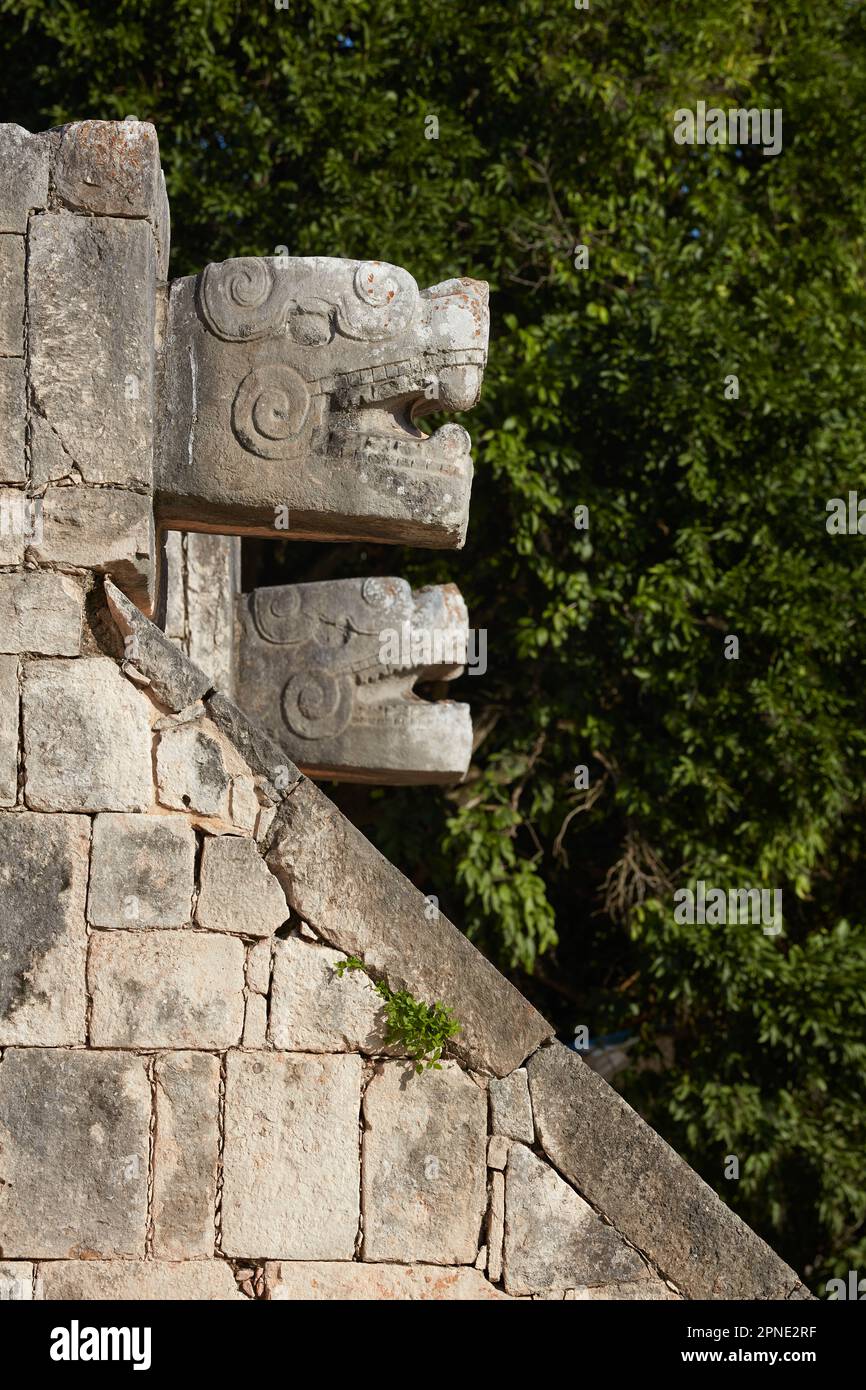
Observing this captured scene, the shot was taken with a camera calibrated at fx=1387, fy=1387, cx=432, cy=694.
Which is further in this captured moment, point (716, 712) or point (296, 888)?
point (716, 712)

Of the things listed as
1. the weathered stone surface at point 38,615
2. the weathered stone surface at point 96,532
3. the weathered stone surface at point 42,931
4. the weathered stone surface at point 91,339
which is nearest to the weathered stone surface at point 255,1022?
the weathered stone surface at point 42,931

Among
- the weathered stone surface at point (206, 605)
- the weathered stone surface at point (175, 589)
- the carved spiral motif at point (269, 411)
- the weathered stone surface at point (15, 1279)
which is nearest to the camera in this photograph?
the weathered stone surface at point (15, 1279)

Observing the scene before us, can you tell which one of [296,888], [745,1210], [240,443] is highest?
[240,443]

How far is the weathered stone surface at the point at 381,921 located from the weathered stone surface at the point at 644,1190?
14 cm

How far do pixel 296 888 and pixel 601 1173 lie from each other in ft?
3.48

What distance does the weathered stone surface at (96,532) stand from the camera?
3484 mm

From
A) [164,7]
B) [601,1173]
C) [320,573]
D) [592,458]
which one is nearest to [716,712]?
[592,458]

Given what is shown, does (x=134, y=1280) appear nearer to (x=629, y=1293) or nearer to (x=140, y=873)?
(x=140, y=873)

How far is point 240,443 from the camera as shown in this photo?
375 centimetres

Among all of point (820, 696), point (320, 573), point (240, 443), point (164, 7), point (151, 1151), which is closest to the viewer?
point (151, 1151)

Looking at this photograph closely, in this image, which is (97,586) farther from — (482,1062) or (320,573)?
(320,573)

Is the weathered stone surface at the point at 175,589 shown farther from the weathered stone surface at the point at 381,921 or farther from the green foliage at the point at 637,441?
the green foliage at the point at 637,441

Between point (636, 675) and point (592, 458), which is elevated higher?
point (592, 458)

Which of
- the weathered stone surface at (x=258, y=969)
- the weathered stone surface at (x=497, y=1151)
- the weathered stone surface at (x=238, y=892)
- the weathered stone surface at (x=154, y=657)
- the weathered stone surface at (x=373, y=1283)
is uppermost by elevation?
the weathered stone surface at (x=154, y=657)
